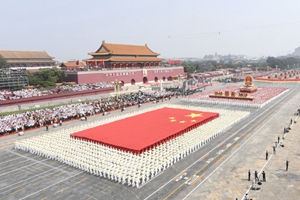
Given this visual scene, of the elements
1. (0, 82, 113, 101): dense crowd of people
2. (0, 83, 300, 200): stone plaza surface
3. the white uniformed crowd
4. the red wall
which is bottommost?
(0, 83, 300, 200): stone plaza surface

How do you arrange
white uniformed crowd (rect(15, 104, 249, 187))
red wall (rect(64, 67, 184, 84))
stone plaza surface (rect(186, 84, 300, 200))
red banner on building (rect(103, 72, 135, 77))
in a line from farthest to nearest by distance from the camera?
red banner on building (rect(103, 72, 135, 77)) → red wall (rect(64, 67, 184, 84)) → white uniformed crowd (rect(15, 104, 249, 187)) → stone plaza surface (rect(186, 84, 300, 200))

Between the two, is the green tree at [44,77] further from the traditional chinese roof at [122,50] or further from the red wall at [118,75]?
the traditional chinese roof at [122,50]

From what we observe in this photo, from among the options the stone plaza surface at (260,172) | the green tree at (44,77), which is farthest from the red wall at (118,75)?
the stone plaza surface at (260,172)

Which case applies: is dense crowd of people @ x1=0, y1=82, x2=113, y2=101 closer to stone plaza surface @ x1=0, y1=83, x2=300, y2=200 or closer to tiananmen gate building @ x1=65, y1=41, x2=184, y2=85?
tiananmen gate building @ x1=65, y1=41, x2=184, y2=85

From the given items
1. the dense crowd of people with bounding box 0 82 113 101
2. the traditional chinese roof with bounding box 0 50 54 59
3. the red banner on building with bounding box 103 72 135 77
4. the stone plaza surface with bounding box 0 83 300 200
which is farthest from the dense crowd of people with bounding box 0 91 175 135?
the traditional chinese roof with bounding box 0 50 54 59

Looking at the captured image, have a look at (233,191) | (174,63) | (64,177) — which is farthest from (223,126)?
(174,63)

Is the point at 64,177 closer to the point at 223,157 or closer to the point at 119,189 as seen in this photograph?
the point at 119,189
